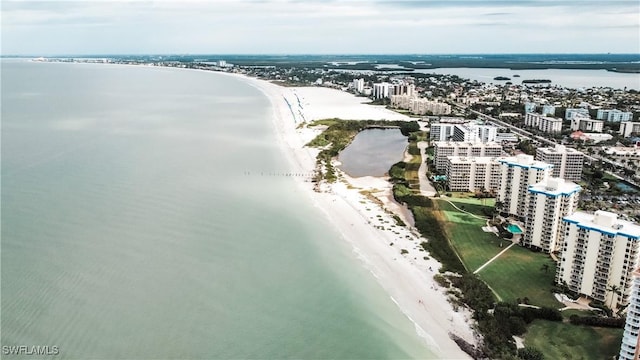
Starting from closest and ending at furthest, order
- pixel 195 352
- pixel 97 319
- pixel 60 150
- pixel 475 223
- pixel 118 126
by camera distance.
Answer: pixel 195 352 < pixel 97 319 < pixel 475 223 < pixel 60 150 < pixel 118 126

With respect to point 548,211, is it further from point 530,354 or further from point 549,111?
point 549,111

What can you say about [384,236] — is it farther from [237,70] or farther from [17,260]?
[237,70]

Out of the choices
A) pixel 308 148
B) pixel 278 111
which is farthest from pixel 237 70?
pixel 308 148

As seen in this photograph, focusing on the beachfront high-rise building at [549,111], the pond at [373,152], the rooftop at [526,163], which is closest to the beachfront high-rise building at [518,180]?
the rooftop at [526,163]

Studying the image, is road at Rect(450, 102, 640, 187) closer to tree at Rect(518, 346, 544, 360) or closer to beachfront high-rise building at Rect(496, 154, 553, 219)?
beachfront high-rise building at Rect(496, 154, 553, 219)

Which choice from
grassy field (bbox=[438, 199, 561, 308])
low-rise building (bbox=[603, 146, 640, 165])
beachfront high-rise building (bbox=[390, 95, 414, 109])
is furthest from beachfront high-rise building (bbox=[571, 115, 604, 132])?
grassy field (bbox=[438, 199, 561, 308])

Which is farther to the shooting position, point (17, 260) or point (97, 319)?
point (17, 260)

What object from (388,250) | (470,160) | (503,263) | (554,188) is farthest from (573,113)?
(388,250)
